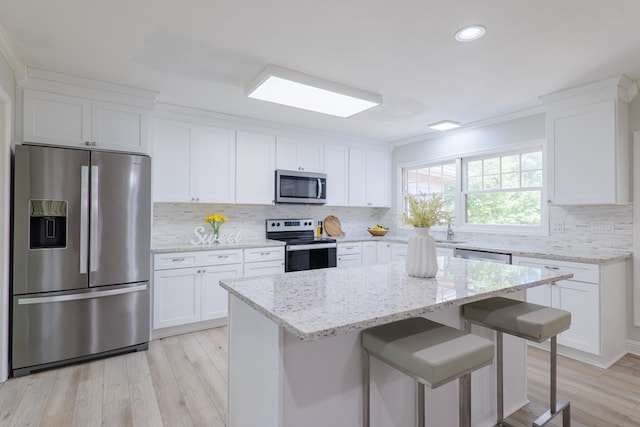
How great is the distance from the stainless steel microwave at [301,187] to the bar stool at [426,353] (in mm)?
2924

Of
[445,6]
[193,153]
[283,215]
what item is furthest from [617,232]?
[193,153]

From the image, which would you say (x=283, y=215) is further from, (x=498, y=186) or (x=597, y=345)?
(x=597, y=345)

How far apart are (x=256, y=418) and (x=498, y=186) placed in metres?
3.80

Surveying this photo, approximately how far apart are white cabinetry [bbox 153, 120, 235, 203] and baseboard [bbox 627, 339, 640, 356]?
4.13 metres

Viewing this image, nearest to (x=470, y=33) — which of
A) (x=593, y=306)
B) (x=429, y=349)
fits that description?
(x=429, y=349)

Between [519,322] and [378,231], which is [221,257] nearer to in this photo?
[378,231]

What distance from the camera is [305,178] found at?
4414 millimetres

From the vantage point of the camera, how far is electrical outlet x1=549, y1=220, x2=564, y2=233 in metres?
3.39

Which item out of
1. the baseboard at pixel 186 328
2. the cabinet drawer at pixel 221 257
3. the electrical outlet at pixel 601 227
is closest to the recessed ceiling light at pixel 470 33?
the electrical outlet at pixel 601 227

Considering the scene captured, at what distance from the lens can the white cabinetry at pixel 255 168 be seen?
4.00 meters

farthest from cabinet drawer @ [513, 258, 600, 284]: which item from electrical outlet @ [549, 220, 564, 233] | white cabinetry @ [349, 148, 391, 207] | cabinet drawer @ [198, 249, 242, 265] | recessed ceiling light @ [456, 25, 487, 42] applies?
cabinet drawer @ [198, 249, 242, 265]

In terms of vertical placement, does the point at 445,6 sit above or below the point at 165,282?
above

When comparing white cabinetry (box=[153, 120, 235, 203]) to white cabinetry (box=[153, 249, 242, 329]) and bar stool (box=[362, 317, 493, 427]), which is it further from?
bar stool (box=[362, 317, 493, 427])

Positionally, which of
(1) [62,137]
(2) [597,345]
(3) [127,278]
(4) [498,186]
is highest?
(1) [62,137]
